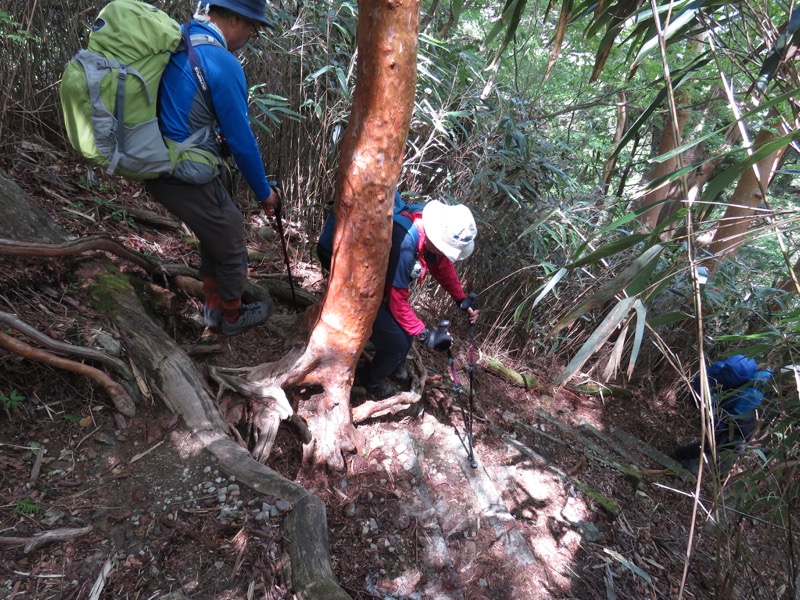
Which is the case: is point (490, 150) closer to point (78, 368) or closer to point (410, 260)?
point (410, 260)

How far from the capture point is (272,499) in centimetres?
199

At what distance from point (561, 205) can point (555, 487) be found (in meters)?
2.52

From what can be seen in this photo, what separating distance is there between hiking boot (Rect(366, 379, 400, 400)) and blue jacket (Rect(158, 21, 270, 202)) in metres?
1.86

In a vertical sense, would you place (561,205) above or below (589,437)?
above

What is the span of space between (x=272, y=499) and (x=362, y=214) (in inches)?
55.0

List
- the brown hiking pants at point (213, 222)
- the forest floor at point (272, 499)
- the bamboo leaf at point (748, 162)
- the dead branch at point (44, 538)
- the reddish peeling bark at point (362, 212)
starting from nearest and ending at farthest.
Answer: the bamboo leaf at point (748, 162) < the dead branch at point (44, 538) < the forest floor at point (272, 499) < the reddish peeling bark at point (362, 212) < the brown hiking pants at point (213, 222)

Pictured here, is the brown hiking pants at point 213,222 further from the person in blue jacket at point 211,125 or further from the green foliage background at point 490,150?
the green foliage background at point 490,150

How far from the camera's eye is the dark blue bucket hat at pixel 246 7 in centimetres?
219

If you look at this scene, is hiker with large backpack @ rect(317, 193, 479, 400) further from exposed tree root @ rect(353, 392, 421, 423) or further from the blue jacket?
the blue jacket

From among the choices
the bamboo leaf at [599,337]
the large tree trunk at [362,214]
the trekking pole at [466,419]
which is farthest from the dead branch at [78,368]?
the trekking pole at [466,419]

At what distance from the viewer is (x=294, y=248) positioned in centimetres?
439

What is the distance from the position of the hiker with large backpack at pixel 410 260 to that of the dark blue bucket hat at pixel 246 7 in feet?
3.52

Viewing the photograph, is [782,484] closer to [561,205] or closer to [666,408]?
[561,205]

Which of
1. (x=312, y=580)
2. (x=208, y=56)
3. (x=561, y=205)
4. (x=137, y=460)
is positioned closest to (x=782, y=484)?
(x=312, y=580)
